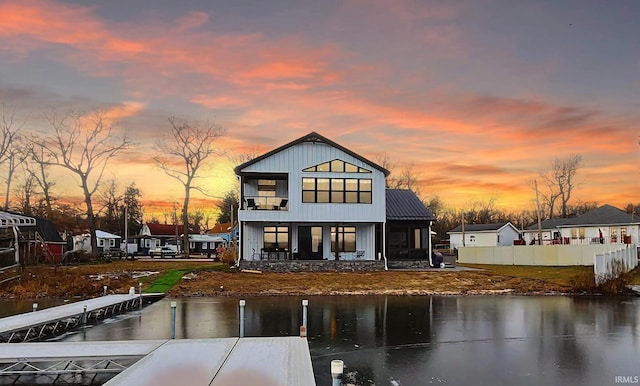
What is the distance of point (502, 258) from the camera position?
42.4 meters

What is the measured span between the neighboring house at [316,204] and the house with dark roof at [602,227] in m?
23.5

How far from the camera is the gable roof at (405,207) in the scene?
34.8m

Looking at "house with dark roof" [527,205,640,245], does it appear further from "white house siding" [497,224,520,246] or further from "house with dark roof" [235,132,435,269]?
"house with dark roof" [235,132,435,269]

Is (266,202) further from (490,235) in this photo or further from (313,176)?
(490,235)

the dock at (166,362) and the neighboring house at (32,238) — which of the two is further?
the neighboring house at (32,238)

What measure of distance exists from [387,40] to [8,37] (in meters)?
16.6

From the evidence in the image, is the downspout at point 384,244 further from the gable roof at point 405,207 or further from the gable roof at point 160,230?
the gable roof at point 160,230

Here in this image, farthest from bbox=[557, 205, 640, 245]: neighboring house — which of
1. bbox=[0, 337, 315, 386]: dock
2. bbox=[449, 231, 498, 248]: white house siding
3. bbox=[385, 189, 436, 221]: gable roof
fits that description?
bbox=[0, 337, 315, 386]: dock

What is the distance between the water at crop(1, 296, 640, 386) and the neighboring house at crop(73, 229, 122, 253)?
172 feet

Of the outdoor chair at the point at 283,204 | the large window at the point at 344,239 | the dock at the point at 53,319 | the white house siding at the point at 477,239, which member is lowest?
the dock at the point at 53,319

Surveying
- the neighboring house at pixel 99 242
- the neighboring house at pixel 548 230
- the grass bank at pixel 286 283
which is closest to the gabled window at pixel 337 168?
the grass bank at pixel 286 283

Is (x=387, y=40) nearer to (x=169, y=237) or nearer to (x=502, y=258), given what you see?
(x=502, y=258)

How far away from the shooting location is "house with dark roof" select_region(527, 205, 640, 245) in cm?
4946

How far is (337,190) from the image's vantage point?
32.8 meters
